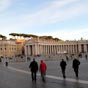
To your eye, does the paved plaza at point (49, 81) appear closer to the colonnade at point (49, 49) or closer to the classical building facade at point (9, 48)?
the colonnade at point (49, 49)

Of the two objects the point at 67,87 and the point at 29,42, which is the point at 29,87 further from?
the point at 29,42

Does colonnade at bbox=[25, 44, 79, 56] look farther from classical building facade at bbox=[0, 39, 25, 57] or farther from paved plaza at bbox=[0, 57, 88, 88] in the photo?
paved plaza at bbox=[0, 57, 88, 88]

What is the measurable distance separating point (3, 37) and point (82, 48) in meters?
47.7

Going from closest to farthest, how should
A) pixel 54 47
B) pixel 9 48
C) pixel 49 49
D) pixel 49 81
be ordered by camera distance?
pixel 49 81
pixel 54 47
pixel 49 49
pixel 9 48

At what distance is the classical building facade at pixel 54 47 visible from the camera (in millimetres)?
170300

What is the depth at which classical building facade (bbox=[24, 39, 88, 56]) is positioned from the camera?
17030cm

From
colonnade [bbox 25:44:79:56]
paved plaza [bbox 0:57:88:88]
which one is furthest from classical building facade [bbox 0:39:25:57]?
paved plaza [bbox 0:57:88:88]

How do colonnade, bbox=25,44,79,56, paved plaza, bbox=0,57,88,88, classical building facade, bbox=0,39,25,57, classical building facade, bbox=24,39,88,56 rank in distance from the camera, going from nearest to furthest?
paved plaza, bbox=0,57,88,88
classical building facade, bbox=24,39,88,56
colonnade, bbox=25,44,79,56
classical building facade, bbox=0,39,25,57

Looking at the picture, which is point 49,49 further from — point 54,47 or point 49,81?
point 49,81

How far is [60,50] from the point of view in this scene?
16962 cm

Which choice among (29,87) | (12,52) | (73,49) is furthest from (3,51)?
A: (29,87)

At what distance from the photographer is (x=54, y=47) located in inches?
6727

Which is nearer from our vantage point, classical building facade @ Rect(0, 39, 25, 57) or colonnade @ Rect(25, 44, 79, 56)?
colonnade @ Rect(25, 44, 79, 56)

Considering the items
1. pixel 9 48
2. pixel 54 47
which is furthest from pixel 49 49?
pixel 9 48
